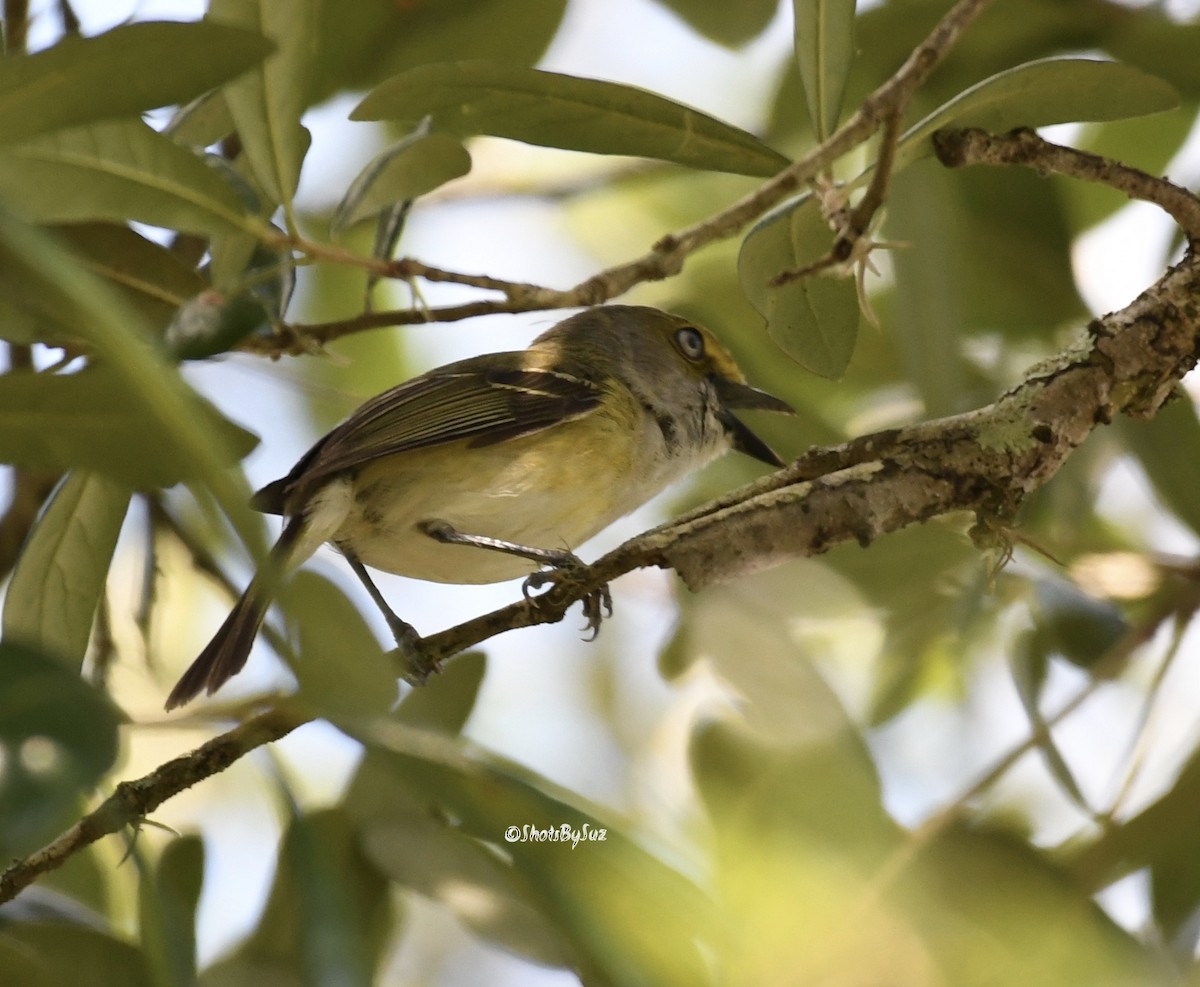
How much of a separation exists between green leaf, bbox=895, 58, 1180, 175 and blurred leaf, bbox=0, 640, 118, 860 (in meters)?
1.55

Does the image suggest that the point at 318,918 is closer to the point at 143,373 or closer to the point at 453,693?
the point at 143,373

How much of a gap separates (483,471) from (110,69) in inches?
74.7

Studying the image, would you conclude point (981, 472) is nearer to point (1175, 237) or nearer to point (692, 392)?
point (1175, 237)

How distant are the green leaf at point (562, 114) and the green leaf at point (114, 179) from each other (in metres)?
0.31

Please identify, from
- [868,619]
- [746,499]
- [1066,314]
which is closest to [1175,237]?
[1066,314]

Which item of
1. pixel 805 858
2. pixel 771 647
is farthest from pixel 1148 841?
pixel 805 858

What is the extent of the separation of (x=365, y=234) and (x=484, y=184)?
0.59 m

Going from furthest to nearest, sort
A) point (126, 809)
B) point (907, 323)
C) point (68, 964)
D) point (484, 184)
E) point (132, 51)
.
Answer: point (484, 184) → point (907, 323) → point (68, 964) → point (126, 809) → point (132, 51)

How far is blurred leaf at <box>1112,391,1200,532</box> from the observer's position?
3.09 metres

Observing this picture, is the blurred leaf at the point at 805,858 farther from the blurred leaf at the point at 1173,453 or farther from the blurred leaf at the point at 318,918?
the blurred leaf at the point at 1173,453

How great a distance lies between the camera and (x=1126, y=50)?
134 inches

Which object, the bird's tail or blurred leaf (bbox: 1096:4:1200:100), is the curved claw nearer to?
the bird's tail

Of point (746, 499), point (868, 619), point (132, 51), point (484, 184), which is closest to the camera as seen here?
point (132, 51)

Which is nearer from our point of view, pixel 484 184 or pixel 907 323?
pixel 907 323
